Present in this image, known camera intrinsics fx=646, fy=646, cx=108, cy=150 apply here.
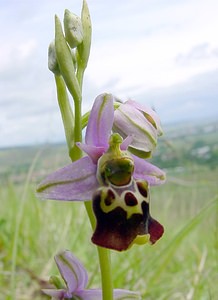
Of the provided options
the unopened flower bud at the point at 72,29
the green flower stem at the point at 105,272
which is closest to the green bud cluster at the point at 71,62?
the unopened flower bud at the point at 72,29

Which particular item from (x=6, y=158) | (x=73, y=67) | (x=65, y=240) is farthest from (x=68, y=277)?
(x=6, y=158)

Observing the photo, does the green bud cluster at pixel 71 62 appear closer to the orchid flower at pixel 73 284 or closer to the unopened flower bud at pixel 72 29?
the unopened flower bud at pixel 72 29

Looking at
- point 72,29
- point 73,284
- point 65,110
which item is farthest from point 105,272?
point 72,29

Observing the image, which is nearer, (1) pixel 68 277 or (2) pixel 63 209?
(1) pixel 68 277

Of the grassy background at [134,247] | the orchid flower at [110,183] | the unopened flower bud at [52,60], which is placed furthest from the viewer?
the grassy background at [134,247]

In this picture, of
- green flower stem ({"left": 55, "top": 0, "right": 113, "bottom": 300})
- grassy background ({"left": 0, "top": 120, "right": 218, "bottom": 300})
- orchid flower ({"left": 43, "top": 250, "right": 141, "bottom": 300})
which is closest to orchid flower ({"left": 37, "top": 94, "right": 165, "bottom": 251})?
green flower stem ({"left": 55, "top": 0, "right": 113, "bottom": 300})

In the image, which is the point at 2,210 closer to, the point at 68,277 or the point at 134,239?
the point at 68,277
